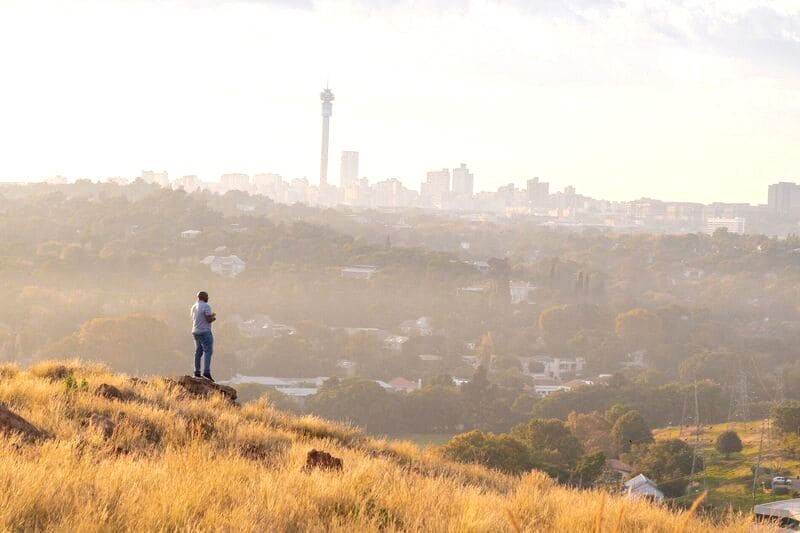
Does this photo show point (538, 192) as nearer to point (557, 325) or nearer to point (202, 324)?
point (557, 325)

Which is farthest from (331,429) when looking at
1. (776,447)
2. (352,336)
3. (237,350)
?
(352,336)

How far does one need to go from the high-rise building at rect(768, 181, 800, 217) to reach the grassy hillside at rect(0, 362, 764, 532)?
508 ft

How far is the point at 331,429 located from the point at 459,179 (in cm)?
18249

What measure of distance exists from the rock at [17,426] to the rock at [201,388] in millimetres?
3381

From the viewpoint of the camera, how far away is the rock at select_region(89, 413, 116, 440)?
6021mm

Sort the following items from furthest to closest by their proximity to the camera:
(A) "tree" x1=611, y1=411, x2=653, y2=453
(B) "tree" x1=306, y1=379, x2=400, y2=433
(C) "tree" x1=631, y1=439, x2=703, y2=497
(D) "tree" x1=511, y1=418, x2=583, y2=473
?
1. (B) "tree" x1=306, y1=379, x2=400, y2=433
2. (A) "tree" x1=611, y1=411, x2=653, y2=453
3. (C) "tree" x1=631, y1=439, x2=703, y2=497
4. (D) "tree" x1=511, y1=418, x2=583, y2=473

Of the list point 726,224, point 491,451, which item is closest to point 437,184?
point 726,224

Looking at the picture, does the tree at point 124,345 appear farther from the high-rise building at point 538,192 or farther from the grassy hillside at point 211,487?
the high-rise building at point 538,192

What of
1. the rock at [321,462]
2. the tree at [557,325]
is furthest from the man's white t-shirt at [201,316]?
the tree at [557,325]

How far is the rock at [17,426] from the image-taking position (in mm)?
5387

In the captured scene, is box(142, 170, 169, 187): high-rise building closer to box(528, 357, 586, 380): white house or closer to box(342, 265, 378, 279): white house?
box(342, 265, 378, 279): white house

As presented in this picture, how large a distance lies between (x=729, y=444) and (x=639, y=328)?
28903 millimetres

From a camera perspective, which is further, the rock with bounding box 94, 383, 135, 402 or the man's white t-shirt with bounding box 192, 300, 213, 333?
the man's white t-shirt with bounding box 192, 300, 213, 333

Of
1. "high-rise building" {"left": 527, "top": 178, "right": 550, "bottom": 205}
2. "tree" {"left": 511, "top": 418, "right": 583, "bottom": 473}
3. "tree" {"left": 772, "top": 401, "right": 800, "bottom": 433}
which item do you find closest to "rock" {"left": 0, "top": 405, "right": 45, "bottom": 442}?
"tree" {"left": 511, "top": 418, "right": 583, "bottom": 473}
